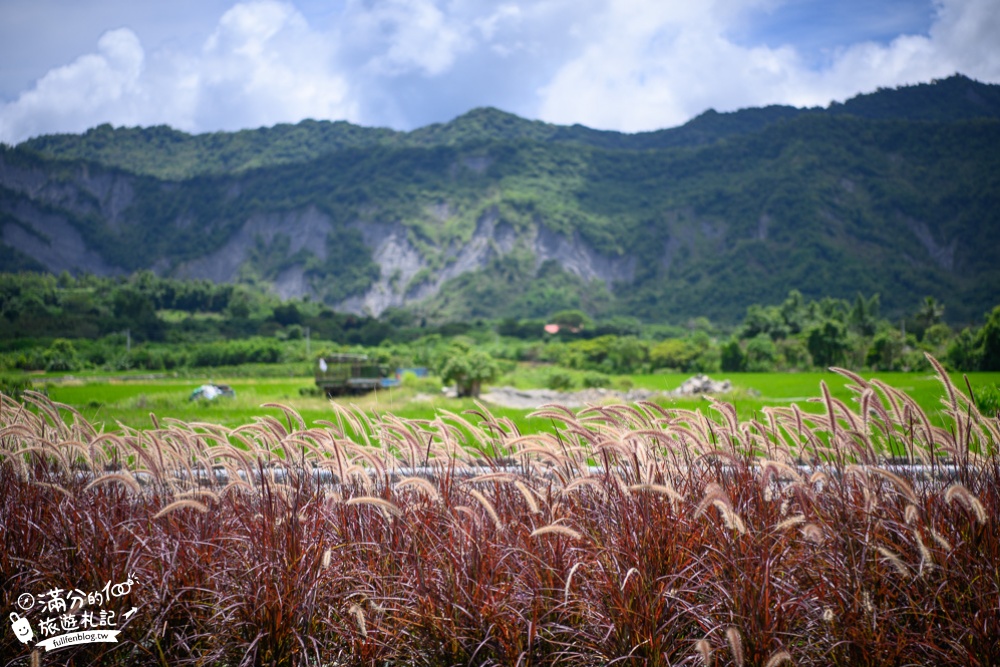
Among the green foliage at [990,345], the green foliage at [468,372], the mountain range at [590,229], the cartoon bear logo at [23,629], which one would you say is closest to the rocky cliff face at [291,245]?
the mountain range at [590,229]

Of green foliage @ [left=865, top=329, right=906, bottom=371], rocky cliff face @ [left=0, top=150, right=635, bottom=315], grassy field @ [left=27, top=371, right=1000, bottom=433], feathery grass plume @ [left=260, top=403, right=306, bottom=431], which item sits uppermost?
rocky cliff face @ [left=0, top=150, right=635, bottom=315]

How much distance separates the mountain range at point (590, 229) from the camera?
461 feet

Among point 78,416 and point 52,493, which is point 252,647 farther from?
point 78,416

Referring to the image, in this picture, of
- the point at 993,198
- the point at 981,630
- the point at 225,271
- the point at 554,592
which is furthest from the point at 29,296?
the point at 993,198

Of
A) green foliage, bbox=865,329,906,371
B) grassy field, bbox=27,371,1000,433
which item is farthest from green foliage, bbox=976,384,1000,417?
green foliage, bbox=865,329,906,371

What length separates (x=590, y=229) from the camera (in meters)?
169

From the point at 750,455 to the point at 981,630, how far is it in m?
1.34

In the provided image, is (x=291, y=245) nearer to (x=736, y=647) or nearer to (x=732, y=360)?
(x=732, y=360)

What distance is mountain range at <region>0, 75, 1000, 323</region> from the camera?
14038 cm

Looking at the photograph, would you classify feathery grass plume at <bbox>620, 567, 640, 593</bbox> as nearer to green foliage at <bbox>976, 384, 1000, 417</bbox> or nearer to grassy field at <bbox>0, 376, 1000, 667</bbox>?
grassy field at <bbox>0, 376, 1000, 667</bbox>

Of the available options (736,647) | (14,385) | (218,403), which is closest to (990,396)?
(736,647)

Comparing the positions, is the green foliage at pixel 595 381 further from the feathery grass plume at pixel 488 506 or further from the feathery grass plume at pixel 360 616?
the feathery grass plume at pixel 360 616

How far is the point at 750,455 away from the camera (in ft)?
12.7

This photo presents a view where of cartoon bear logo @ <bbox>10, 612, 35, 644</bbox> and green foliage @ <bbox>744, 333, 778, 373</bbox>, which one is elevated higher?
cartoon bear logo @ <bbox>10, 612, 35, 644</bbox>
